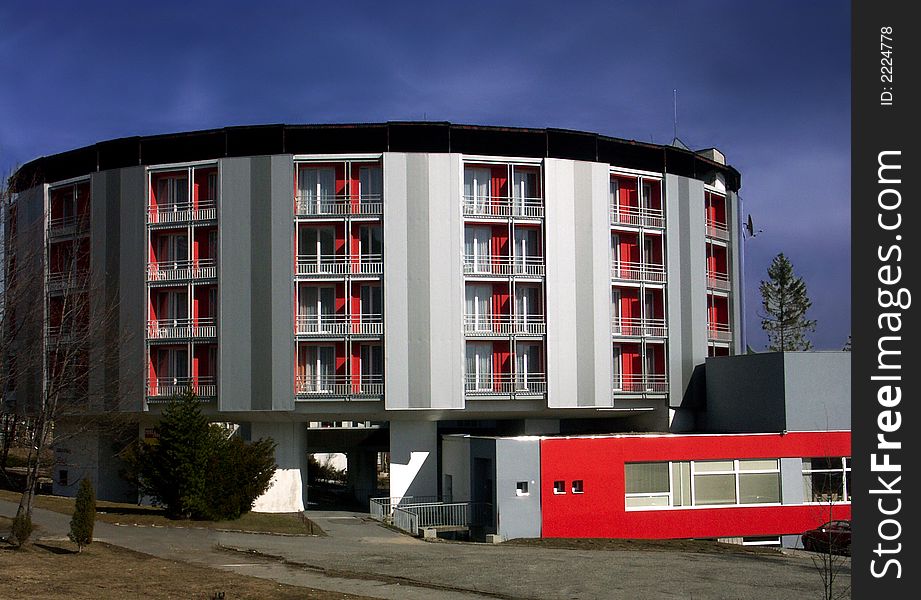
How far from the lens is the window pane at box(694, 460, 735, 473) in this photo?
1683 inches

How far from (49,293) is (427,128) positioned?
22.8 m

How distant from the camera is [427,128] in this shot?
49844 millimetres

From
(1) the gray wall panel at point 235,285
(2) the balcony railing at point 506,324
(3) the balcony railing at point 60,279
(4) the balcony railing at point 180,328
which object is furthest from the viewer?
(3) the balcony railing at point 60,279

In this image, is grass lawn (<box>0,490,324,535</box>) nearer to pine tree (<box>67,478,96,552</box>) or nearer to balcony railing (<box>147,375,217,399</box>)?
balcony railing (<box>147,375,217,399</box>)

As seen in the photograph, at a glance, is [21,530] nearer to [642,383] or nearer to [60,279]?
[60,279]

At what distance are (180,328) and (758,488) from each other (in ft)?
98.6

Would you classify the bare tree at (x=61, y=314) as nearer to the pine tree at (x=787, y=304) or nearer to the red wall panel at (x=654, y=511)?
the red wall panel at (x=654, y=511)

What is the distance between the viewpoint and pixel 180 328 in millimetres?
50875

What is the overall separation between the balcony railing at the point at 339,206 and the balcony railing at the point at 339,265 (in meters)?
2.17

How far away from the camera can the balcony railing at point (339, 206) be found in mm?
49750

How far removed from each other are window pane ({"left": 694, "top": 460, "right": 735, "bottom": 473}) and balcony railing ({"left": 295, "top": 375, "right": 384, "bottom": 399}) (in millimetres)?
16054

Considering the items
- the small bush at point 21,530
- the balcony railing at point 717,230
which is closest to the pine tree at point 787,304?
the balcony railing at point 717,230
